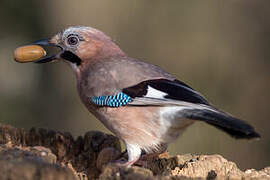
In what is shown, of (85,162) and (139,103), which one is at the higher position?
(139,103)

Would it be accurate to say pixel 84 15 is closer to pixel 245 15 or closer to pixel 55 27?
pixel 55 27

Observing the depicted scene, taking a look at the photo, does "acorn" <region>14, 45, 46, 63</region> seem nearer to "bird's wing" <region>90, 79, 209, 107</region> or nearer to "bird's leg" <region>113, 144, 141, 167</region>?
"bird's wing" <region>90, 79, 209, 107</region>

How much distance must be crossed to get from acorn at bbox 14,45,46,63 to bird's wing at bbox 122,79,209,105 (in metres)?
1.10

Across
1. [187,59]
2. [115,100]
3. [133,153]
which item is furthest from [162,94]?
[187,59]

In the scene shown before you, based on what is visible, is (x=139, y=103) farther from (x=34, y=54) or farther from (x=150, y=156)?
(x=34, y=54)

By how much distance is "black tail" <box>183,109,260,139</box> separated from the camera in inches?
129

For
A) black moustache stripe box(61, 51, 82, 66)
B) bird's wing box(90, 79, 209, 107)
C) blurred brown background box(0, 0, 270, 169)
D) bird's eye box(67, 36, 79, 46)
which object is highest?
bird's eye box(67, 36, 79, 46)

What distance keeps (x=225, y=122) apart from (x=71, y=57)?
74.6 inches

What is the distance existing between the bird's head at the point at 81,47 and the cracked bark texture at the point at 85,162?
73cm

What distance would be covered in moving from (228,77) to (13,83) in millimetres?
4498

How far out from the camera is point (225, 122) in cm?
344

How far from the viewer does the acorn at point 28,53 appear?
4703 mm

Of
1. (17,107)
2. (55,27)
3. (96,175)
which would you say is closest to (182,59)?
(55,27)

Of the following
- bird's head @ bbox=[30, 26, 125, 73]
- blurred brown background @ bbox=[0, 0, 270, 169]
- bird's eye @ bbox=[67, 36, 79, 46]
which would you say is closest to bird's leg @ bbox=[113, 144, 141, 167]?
bird's head @ bbox=[30, 26, 125, 73]
